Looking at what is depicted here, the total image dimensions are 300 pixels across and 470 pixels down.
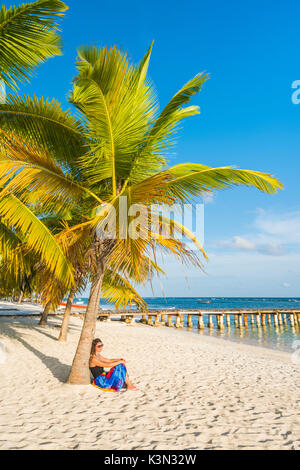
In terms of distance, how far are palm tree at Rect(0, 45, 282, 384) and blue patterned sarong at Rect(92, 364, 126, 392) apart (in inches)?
14.8

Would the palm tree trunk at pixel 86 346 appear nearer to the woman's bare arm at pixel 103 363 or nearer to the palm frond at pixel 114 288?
the woman's bare arm at pixel 103 363

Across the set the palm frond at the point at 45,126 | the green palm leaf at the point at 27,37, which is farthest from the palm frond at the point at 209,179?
the green palm leaf at the point at 27,37

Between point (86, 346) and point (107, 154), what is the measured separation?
4.06m

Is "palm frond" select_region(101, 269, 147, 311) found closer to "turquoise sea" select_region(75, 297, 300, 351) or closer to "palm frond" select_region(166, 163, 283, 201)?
"turquoise sea" select_region(75, 297, 300, 351)

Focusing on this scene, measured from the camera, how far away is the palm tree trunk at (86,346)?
21.2ft

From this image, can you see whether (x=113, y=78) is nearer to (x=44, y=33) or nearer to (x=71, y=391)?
(x=44, y=33)

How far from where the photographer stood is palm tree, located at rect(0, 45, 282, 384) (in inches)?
215

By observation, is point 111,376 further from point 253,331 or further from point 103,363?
point 253,331

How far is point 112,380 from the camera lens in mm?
6277

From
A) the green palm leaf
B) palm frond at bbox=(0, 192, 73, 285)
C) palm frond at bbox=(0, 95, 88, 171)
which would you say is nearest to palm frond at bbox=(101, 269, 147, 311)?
palm frond at bbox=(0, 192, 73, 285)

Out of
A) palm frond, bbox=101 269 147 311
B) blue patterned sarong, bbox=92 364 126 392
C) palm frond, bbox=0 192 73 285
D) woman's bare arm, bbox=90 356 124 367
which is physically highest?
palm frond, bbox=0 192 73 285

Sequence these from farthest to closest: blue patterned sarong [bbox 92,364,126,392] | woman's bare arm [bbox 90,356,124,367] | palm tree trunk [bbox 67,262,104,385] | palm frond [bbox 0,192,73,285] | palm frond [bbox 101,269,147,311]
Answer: palm frond [bbox 101,269,147,311] < woman's bare arm [bbox 90,356,124,367] < palm tree trunk [bbox 67,262,104,385] < blue patterned sarong [bbox 92,364,126,392] < palm frond [bbox 0,192,73,285]

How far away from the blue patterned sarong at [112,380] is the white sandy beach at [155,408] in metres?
0.17

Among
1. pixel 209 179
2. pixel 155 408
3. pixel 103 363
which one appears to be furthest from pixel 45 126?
pixel 155 408
